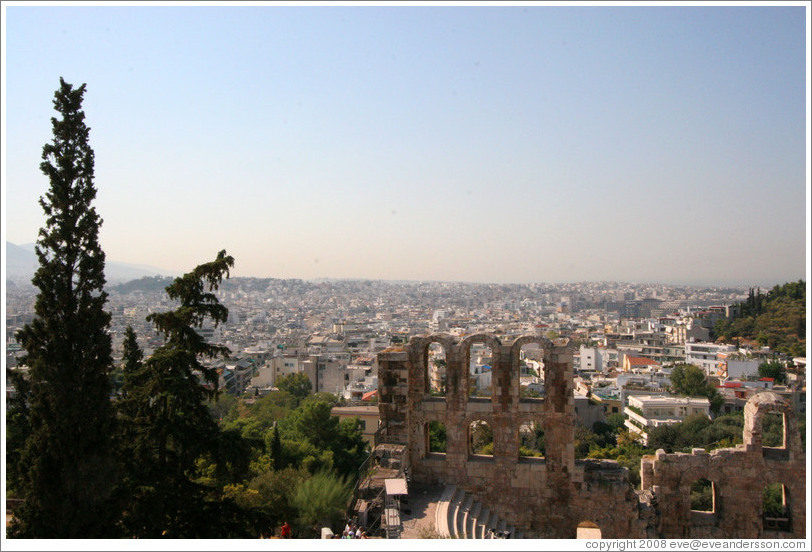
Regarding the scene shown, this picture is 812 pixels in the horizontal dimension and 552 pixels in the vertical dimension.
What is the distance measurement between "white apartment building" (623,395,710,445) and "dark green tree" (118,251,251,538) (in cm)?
3720

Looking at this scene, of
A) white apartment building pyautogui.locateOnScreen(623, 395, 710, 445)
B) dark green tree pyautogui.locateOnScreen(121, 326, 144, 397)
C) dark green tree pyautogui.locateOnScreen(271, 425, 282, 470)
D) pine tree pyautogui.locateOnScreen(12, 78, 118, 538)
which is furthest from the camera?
white apartment building pyautogui.locateOnScreen(623, 395, 710, 445)

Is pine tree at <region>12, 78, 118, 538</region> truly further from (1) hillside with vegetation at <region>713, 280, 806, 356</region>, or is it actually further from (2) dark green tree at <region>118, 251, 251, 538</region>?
(1) hillside with vegetation at <region>713, 280, 806, 356</region>

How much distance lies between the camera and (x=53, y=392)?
29.8ft

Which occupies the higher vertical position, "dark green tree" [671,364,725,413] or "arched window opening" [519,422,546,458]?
"dark green tree" [671,364,725,413]

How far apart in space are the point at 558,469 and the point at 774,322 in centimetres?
7014

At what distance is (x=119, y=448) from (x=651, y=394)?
46.0m

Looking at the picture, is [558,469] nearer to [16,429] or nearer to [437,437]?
[16,429]

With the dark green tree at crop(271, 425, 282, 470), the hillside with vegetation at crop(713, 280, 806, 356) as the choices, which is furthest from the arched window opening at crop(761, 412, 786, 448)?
the hillside with vegetation at crop(713, 280, 806, 356)

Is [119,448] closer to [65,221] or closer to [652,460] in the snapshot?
[65,221]

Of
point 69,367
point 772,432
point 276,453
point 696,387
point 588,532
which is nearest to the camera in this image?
point 69,367

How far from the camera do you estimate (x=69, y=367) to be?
9.33m

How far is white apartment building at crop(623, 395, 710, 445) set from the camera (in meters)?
43.3

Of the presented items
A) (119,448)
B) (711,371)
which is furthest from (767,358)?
(119,448)

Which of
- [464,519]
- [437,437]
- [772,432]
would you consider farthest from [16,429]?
[772,432]
